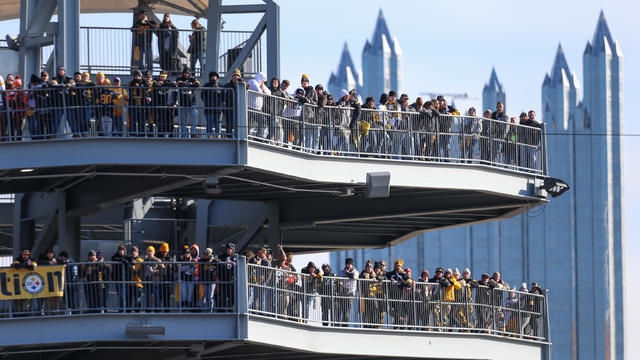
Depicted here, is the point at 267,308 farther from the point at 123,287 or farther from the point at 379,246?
the point at 379,246

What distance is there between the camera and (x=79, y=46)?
→ 109 ft

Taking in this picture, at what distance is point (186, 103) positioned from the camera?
28484mm

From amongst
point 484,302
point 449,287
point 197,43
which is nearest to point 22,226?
point 197,43

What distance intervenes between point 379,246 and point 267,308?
45.0 feet

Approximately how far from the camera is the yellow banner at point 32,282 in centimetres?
2717

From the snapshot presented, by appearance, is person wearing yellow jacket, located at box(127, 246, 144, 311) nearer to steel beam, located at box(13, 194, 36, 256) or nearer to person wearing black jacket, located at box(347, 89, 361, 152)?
person wearing black jacket, located at box(347, 89, 361, 152)

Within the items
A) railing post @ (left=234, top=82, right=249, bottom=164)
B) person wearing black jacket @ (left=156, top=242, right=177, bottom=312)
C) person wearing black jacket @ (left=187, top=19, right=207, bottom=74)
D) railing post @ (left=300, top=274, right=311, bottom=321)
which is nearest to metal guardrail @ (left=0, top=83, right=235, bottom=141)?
railing post @ (left=234, top=82, right=249, bottom=164)

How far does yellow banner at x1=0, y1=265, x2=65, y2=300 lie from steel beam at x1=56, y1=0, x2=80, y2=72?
7045 millimetres

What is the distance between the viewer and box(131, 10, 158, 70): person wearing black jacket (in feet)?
112

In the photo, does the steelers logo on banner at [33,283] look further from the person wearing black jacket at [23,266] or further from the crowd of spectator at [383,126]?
the crowd of spectator at [383,126]

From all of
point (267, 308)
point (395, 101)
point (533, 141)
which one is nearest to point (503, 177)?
point (533, 141)

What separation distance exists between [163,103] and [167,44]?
6.08 m

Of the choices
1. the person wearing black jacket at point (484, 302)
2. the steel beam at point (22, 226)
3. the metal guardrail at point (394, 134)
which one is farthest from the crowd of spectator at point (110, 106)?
the steel beam at point (22, 226)

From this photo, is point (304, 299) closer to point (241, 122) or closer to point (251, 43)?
point (241, 122)
